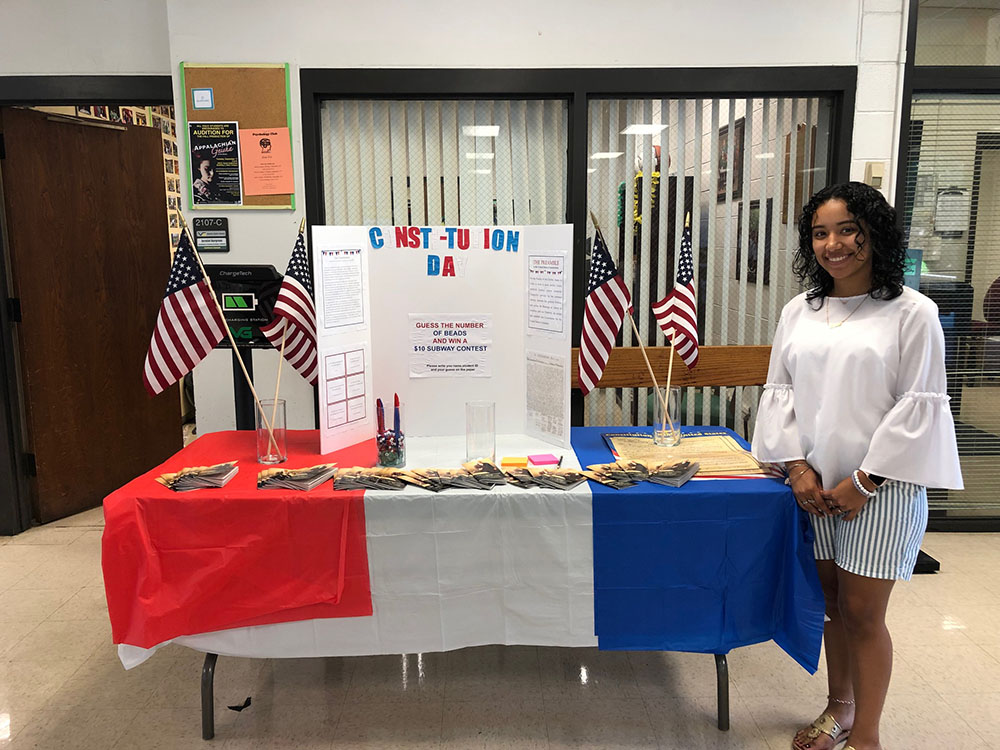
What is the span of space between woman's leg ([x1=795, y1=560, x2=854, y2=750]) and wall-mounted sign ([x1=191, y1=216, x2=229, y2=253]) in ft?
9.04

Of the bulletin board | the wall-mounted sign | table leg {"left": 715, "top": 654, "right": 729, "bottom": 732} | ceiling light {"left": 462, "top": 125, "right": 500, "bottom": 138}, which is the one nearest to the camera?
table leg {"left": 715, "top": 654, "right": 729, "bottom": 732}

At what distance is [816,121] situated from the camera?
353 cm

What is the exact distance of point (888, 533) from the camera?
195 centimetres

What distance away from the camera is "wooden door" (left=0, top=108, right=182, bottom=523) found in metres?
3.93

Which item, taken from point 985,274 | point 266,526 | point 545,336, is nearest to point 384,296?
point 545,336

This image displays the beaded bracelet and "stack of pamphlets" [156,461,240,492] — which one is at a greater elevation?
the beaded bracelet

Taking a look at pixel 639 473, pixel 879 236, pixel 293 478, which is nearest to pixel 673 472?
pixel 639 473

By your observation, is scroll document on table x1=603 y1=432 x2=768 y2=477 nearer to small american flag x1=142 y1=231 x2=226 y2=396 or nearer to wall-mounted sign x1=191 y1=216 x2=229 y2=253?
small american flag x1=142 y1=231 x2=226 y2=396

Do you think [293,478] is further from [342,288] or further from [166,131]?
[166,131]

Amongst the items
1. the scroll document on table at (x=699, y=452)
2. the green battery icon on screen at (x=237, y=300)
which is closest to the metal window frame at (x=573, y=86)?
the green battery icon on screen at (x=237, y=300)

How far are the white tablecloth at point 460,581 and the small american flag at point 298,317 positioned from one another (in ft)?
2.34

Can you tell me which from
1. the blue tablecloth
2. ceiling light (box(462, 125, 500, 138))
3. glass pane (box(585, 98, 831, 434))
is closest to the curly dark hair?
the blue tablecloth

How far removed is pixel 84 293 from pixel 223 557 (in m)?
2.75

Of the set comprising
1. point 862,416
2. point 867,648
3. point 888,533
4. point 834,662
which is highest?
point 862,416
